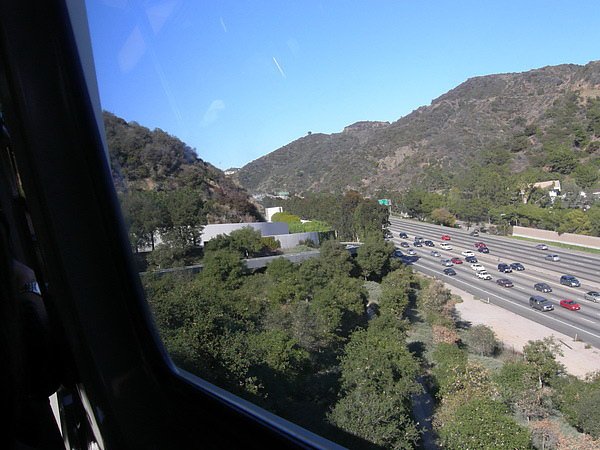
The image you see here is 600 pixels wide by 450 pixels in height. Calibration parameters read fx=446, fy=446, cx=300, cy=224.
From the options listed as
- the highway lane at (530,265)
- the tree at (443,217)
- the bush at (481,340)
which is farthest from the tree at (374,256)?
the bush at (481,340)

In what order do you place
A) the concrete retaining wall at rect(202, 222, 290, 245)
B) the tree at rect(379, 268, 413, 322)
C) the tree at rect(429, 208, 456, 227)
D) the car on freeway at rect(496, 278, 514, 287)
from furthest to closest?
the tree at rect(379, 268, 413, 322), the tree at rect(429, 208, 456, 227), the concrete retaining wall at rect(202, 222, 290, 245), the car on freeway at rect(496, 278, 514, 287)

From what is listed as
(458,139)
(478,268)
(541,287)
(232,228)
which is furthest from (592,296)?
(458,139)

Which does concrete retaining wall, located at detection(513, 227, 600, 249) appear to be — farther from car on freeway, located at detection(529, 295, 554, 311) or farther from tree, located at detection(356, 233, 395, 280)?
tree, located at detection(356, 233, 395, 280)

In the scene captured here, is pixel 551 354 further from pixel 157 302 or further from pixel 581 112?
pixel 157 302

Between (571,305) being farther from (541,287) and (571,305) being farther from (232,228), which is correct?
(232,228)

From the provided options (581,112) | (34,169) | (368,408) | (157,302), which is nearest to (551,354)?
(368,408)

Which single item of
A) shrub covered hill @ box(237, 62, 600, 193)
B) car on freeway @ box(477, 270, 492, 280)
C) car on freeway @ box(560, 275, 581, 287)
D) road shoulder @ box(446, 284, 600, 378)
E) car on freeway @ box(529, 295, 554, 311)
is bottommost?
road shoulder @ box(446, 284, 600, 378)

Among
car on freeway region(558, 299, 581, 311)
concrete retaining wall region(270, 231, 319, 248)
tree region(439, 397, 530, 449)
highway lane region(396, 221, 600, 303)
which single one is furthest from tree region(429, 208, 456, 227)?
car on freeway region(558, 299, 581, 311)
